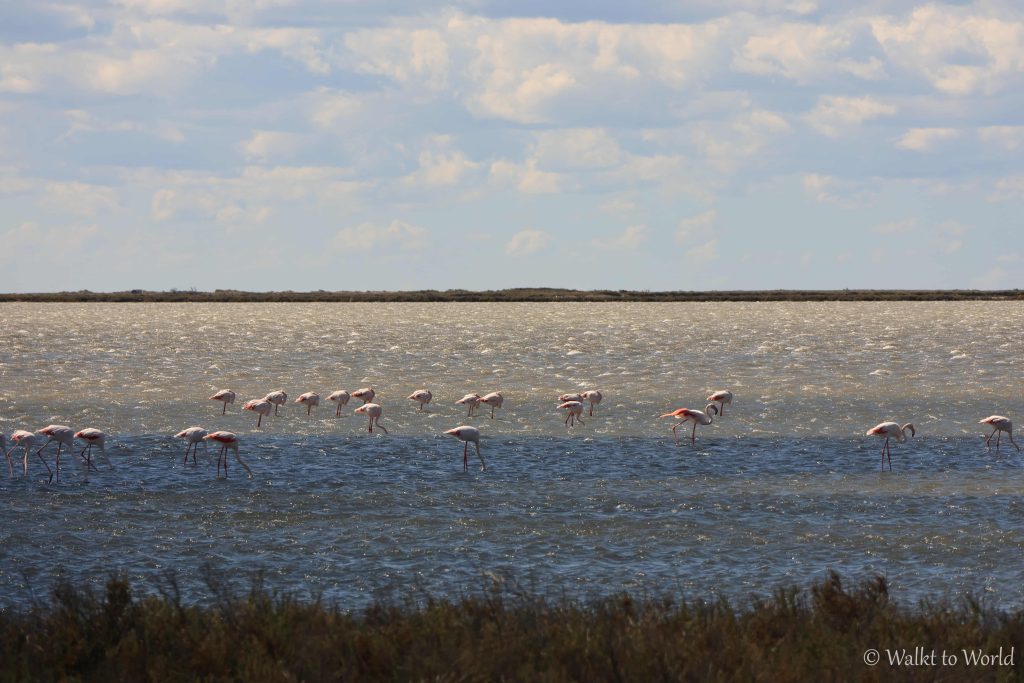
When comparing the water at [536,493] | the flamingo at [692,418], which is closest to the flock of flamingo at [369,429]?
the flamingo at [692,418]

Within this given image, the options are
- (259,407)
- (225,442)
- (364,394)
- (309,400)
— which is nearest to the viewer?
(225,442)

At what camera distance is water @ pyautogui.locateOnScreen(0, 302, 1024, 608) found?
44.3 ft

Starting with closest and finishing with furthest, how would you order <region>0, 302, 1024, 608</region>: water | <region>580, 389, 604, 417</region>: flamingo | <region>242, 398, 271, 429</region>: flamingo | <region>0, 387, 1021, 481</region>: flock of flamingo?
<region>0, 302, 1024, 608</region>: water
<region>0, 387, 1021, 481</region>: flock of flamingo
<region>242, 398, 271, 429</region>: flamingo
<region>580, 389, 604, 417</region>: flamingo

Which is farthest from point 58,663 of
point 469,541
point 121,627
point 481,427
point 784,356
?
point 784,356

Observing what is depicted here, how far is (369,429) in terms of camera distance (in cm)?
2531

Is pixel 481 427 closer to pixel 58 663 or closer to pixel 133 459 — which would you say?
pixel 133 459

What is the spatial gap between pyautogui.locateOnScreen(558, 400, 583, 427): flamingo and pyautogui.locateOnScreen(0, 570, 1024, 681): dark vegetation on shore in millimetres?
15899

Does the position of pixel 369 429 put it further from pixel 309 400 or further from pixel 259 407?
pixel 309 400

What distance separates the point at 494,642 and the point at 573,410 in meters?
17.7

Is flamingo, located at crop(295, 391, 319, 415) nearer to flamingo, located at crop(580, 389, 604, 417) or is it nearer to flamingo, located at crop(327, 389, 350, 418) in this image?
flamingo, located at crop(327, 389, 350, 418)

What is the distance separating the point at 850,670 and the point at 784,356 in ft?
141

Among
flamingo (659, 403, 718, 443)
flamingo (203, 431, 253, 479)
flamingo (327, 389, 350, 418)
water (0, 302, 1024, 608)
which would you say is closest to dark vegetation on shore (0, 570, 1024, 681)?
water (0, 302, 1024, 608)

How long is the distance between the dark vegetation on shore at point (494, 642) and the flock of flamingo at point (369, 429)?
34.2 feet

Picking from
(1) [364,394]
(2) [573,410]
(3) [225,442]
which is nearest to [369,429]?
(1) [364,394]
